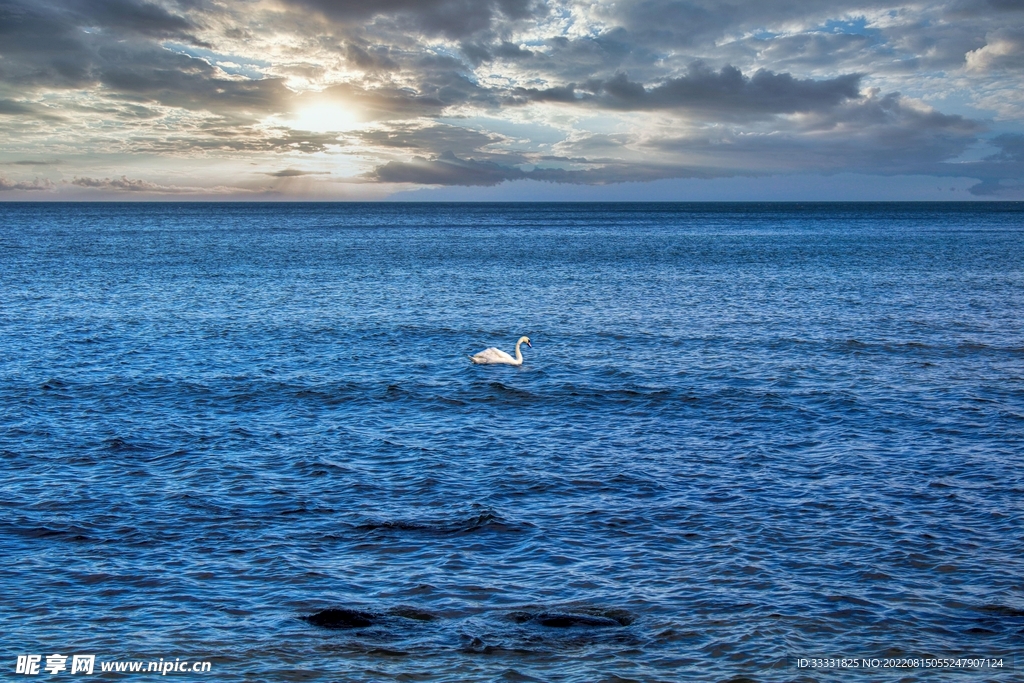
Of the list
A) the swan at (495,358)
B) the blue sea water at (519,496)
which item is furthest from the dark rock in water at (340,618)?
the swan at (495,358)

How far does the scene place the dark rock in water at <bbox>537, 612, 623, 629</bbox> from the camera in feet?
38.3

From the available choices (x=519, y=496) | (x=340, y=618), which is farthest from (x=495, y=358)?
(x=340, y=618)

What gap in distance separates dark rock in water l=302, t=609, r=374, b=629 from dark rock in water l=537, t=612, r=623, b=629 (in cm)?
250

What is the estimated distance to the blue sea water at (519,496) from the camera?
37.3 ft

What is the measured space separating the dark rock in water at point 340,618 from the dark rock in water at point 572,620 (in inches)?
98.4

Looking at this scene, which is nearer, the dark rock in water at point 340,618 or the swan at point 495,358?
the dark rock in water at point 340,618

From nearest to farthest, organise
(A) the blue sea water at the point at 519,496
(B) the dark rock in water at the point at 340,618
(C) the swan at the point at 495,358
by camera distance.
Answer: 1. (A) the blue sea water at the point at 519,496
2. (B) the dark rock in water at the point at 340,618
3. (C) the swan at the point at 495,358

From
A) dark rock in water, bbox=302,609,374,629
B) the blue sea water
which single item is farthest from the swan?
dark rock in water, bbox=302,609,374,629

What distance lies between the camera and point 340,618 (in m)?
11.8

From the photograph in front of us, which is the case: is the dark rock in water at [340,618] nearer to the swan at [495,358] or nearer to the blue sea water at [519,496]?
the blue sea water at [519,496]

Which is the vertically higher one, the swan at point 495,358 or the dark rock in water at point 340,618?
the swan at point 495,358

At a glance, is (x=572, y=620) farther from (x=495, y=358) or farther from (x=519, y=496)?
(x=495, y=358)

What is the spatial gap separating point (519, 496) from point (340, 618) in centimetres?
577

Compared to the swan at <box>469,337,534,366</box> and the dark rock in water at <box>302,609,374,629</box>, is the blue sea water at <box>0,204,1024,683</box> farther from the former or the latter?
the swan at <box>469,337,534,366</box>
